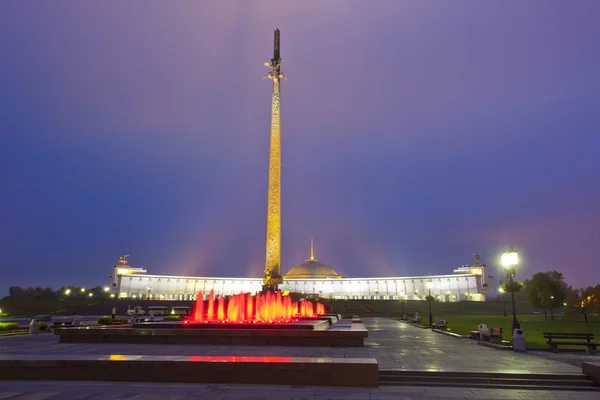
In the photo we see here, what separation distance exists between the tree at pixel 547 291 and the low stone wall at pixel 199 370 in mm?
48221

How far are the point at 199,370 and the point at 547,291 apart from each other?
51.6 m

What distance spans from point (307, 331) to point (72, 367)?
959 centimetres

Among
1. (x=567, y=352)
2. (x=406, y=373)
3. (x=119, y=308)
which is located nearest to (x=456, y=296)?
(x=119, y=308)

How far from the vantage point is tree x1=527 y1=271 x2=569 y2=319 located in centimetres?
4941

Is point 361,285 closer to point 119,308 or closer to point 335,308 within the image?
point 335,308

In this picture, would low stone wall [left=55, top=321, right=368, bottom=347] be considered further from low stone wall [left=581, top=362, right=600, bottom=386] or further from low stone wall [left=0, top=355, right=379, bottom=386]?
low stone wall [left=581, top=362, right=600, bottom=386]

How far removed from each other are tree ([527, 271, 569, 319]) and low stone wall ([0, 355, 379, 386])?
48.2 meters

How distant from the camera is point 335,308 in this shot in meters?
65.1

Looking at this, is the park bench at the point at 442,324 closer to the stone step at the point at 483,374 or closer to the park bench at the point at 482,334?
the park bench at the point at 482,334

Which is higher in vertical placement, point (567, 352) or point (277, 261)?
point (277, 261)

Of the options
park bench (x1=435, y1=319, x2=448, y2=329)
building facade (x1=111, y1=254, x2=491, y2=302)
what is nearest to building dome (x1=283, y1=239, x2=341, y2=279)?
building facade (x1=111, y1=254, x2=491, y2=302)

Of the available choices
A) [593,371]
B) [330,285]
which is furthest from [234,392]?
[330,285]

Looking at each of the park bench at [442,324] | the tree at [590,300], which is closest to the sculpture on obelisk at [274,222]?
the park bench at [442,324]

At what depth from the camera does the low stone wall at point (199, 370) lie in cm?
977
